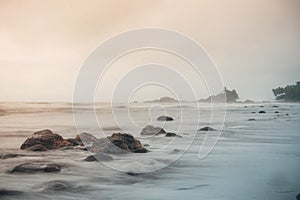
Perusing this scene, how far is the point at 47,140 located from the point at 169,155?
2.29 feet

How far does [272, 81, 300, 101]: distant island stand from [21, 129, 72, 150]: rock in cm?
128

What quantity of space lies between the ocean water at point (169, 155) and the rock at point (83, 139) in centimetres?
3

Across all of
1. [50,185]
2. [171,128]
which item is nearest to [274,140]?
[171,128]

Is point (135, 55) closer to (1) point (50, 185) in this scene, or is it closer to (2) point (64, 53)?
(2) point (64, 53)

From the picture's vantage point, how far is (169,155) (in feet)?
7.71

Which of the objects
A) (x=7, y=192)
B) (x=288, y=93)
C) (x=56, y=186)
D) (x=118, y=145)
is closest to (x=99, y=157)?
(x=118, y=145)

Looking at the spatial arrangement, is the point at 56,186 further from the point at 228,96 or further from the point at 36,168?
the point at 228,96

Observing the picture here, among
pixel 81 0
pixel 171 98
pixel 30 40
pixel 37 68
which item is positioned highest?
pixel 81 0

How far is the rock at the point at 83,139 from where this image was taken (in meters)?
2.28

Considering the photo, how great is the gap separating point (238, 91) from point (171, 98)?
1.38 ft

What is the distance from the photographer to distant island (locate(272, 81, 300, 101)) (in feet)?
8.17

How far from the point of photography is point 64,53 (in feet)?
7.59

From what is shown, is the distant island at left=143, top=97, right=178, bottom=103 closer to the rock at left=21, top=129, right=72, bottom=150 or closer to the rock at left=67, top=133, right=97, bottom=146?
the rock at left=67, top=133, right=97, bottom=146

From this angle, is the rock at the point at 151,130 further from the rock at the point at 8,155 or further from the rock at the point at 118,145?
the rock at the point at 8,155
